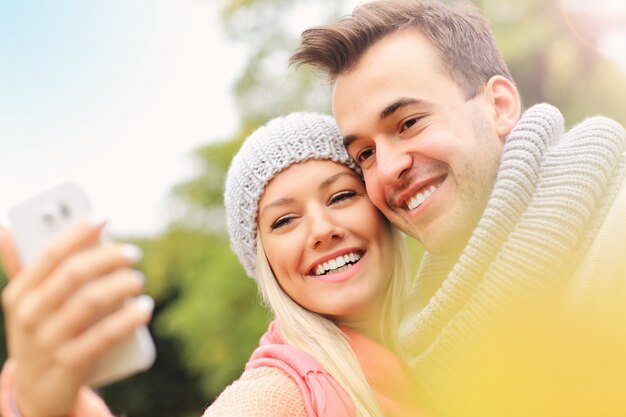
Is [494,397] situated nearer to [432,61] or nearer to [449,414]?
[449,414]

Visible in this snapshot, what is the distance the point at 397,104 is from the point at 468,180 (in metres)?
0.35

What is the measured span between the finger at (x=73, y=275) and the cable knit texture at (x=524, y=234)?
132cm

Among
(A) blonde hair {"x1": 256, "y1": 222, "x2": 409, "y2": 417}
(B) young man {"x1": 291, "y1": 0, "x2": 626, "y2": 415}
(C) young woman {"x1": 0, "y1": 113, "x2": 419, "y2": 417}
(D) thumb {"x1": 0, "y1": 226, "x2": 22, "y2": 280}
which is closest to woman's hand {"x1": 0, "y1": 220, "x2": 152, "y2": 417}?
(D) thumb {"x1": 0, "y1": 226, "x2": 22, "y2": 280}

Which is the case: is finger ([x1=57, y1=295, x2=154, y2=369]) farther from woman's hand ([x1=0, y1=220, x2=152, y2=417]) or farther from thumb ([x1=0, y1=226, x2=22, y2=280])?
thumb ([x1=0, y1=226, x2=22, y2=280])

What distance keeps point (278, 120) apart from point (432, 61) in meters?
0.65

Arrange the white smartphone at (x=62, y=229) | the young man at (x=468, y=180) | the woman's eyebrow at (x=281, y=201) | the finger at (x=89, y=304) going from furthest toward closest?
the woman's eyebrow at (x=281, y=201) → the young man at (x=468, y=180) → the white smartphone at (x=62, y=229) → the finger at (x=89, y=304)

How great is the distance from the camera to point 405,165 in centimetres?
251

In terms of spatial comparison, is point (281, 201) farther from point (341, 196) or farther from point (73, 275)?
point (73, 275)

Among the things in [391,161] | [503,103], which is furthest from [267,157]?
[503,103]

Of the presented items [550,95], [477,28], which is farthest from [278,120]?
[550,95]

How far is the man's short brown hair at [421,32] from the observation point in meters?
2.70

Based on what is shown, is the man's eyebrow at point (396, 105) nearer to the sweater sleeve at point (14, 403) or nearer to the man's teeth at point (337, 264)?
the man's teeth at point (337, 264)

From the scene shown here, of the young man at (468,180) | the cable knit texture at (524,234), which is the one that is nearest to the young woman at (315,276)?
the young man at (468,180)

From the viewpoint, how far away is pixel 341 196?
2672mm
